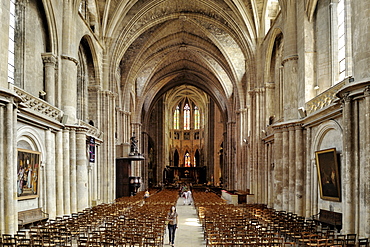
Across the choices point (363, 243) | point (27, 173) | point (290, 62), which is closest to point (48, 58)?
point (27, 173)

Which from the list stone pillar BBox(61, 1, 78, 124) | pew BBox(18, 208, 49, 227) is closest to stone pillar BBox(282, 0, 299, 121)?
stone pillar BBox(61, 1, 78, 124)

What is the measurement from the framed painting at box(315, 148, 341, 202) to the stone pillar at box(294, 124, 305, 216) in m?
2.61

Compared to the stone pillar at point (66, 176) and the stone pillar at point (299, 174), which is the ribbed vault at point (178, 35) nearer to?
the stone pillar at point (66, 176)

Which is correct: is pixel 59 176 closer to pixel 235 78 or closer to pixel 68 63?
pixel 68 63

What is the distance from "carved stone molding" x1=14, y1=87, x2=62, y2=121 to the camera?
17.0 metres

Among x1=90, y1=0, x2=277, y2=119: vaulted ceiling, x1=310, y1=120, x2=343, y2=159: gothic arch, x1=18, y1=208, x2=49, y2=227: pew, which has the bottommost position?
x1=18, y1=208, x2=49, y2=227: pew

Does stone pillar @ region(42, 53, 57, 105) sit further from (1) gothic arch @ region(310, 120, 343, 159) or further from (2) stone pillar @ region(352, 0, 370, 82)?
(2) stone pillar @ region(352, 0, 370, 82)

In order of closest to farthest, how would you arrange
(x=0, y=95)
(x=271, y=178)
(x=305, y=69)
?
(x=0, y=95)
(x=305, y=69)
(x=271, y=178)

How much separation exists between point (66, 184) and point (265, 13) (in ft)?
64.9

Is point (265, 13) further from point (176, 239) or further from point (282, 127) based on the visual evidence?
point (176, 239)

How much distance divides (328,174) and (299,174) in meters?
3.72

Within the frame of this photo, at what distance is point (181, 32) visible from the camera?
43.5 metres

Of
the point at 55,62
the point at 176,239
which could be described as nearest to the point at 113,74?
the point at 55,62

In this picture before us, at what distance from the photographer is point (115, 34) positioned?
3328 centimetres
